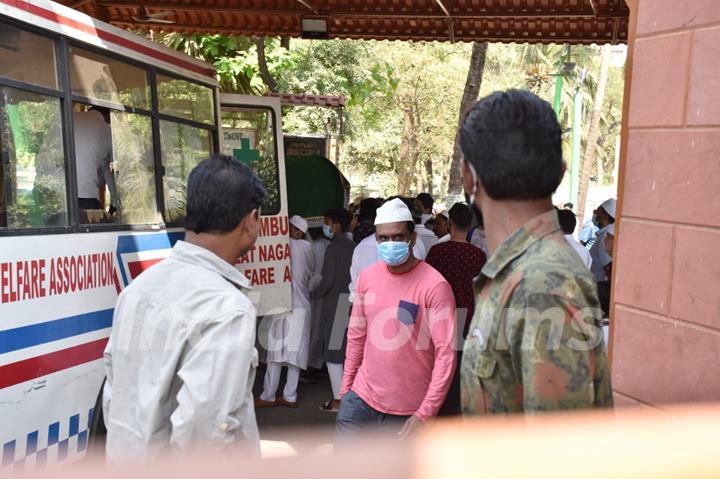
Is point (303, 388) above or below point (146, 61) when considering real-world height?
below

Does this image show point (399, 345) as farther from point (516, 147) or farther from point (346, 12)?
point (346, 12)

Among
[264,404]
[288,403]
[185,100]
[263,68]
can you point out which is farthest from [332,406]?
[263,68]

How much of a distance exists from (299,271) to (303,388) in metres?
1.48

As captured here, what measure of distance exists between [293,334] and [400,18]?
424cm

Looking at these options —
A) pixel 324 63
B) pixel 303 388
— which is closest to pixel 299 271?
pixel 303 388

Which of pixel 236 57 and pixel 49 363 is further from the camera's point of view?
pixel 236 57

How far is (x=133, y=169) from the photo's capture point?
5727mm

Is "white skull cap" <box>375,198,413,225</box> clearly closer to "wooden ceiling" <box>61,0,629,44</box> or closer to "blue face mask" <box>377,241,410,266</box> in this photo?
"blue face mask" <box>377,241,410,266</box>

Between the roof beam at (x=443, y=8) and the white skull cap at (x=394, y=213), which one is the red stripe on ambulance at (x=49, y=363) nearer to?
the white skull cap at (x=394, y=213)

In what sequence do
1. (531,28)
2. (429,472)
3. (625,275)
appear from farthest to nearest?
(531,28), (625,275), (429,472)

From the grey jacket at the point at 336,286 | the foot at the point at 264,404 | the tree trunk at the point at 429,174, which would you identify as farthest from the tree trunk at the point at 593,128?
the foot at the point at 264,404

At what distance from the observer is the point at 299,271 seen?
27.2ft

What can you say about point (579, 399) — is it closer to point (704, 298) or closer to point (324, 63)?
point (704, 298)

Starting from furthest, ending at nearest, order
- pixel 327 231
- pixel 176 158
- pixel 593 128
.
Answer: pixel 593 128
pixel 327 231
pixel 176 158
